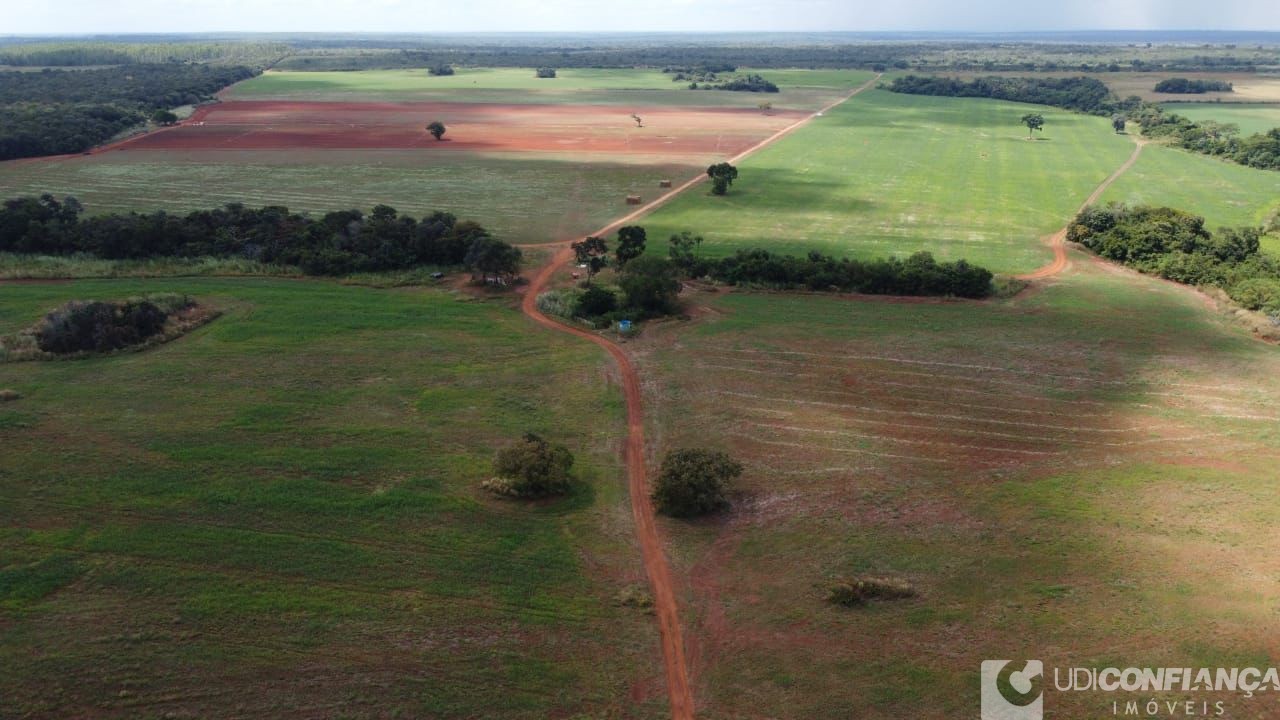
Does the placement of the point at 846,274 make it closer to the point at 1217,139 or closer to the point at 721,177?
the point at 721,177

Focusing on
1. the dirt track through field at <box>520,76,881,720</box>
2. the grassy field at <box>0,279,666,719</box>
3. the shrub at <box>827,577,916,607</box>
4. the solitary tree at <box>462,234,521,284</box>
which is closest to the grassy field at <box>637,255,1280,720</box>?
the shrub at <box>827,577,916,607</box>

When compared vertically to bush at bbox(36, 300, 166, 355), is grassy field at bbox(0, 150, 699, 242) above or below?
above

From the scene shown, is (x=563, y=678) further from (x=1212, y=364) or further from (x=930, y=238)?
(x=930, y=238)

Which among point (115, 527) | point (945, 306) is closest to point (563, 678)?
point (115, 527)

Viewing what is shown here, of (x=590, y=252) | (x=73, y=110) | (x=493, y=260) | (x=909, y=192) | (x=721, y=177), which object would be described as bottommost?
(x=493, y=260)

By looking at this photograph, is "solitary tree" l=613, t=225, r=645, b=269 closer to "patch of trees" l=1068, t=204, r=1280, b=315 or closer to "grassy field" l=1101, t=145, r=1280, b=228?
"patch of trees" l=1068, t=204, r=1280, b=315

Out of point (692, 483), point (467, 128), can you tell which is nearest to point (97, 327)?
point (692, 483)
